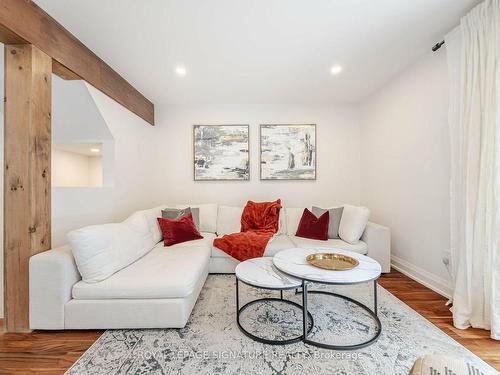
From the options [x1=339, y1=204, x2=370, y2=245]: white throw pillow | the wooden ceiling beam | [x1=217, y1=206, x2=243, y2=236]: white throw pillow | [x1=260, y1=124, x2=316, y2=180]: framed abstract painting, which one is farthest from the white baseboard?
the wooden ceiling beam

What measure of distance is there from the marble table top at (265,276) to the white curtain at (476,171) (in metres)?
1.35

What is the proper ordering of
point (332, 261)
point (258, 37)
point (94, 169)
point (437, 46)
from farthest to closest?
point (94, 169) → point (437, 46) → point (258, 37) → point (332, 261)

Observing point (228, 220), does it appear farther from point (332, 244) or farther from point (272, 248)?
point (332, 244)

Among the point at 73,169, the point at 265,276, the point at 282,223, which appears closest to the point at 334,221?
the point at 282,223

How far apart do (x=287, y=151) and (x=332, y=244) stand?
1654 millimetres

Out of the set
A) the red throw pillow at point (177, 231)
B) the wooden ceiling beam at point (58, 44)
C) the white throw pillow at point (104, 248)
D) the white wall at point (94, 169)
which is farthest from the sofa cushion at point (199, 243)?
the white wall at point (94, 169)

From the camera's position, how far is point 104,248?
5.82ft

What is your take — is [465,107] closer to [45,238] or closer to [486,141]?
[486,141]

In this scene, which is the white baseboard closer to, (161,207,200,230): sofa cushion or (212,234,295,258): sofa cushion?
(212,234,295,258): sofa cushion

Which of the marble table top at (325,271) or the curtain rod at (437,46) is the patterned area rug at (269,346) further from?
the curtain rod at (437,46)

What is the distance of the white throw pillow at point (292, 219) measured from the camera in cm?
Answer: 318

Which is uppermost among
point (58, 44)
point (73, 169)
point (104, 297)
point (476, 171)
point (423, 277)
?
point (58, 44)

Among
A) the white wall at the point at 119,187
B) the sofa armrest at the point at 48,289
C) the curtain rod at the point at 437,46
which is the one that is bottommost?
the sofa armrest at the point at 48,289

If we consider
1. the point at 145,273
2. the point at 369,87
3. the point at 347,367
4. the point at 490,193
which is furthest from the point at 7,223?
the point at 369,87
